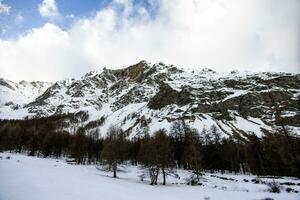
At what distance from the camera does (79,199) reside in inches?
723

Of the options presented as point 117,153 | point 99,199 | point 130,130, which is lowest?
point 99,199

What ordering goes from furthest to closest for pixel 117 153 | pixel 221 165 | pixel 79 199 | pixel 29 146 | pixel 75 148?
pixel 29 146 < pixel 75 148 < pixel 221 165 < pixel 117 153 < pixel 79 199

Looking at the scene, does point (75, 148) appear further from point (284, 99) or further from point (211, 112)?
point (284, 99)

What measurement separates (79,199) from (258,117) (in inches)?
7009

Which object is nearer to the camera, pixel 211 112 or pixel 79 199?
pixel 79 199

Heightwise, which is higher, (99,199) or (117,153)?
(117,153)

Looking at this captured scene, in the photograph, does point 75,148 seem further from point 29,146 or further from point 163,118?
point 163,118

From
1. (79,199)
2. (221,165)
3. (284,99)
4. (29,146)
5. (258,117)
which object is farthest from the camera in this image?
(284,99)

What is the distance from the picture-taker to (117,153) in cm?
5088

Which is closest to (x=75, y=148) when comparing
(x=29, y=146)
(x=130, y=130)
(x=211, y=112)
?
(x=29, y=146)

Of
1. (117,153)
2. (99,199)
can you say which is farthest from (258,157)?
(99,199)

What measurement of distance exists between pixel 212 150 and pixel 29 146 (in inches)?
2750

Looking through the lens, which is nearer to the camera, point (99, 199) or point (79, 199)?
point (79, 199)

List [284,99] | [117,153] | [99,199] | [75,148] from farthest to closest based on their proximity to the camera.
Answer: [284,99] < [75,148] < [117,153] < [99,199]
